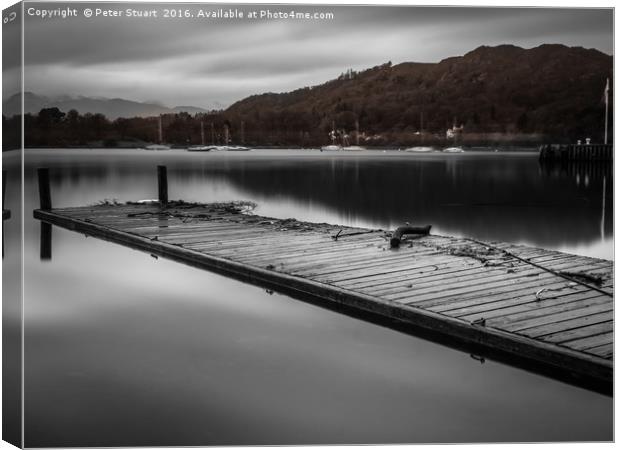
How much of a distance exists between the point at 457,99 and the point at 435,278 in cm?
137

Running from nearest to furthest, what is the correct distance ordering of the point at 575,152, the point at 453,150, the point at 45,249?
the point at 45,249 → the point at 453,150 → the point at 575,152

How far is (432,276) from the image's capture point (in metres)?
6.21

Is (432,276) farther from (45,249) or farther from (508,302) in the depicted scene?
(45,249)

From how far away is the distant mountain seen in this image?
3.98 meters

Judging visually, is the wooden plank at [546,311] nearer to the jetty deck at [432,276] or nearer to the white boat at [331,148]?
the jetty deck at [432,276]

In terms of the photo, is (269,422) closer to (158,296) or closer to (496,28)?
(496,28)

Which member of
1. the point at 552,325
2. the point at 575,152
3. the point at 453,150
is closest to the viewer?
the point at 552,325

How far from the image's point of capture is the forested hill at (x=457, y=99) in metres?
5.34

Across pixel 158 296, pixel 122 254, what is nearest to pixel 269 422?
pixel 158 296

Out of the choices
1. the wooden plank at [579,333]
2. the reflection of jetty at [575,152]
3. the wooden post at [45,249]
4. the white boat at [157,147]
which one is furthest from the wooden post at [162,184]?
the wooden plank at [579,333]

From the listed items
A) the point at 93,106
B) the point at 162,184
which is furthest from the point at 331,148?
the point at 162,184

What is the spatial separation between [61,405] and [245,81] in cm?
248

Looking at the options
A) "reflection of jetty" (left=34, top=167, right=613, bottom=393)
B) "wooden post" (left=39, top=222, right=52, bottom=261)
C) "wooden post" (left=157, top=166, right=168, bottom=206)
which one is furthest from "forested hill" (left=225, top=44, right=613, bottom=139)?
"wooden post" (left=157, top=166, right=168, bottom=206)

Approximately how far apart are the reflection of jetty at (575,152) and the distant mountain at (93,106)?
280 cm
